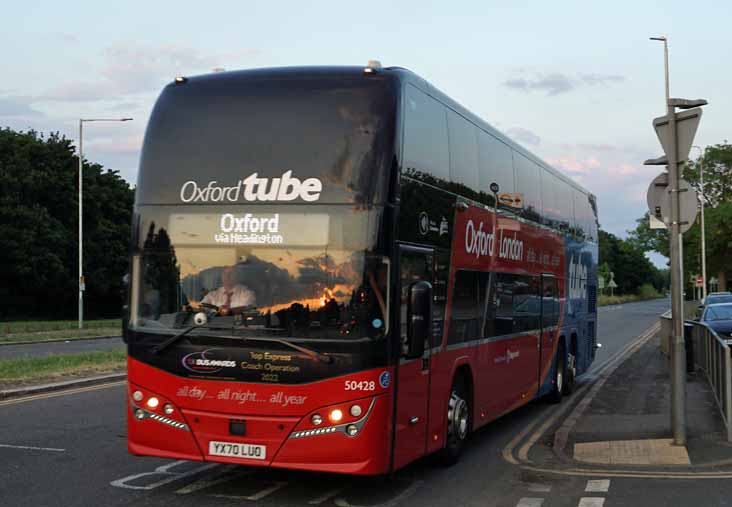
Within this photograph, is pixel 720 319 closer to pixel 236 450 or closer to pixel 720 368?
pixel 720 368

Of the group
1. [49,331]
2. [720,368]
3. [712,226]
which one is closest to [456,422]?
[720,368]

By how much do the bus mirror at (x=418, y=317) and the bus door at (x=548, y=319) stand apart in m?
7.12

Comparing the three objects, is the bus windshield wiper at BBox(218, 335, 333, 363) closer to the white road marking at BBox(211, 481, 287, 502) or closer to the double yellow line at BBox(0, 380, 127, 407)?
the white road marking at BBox(211, 481, 287, 502)

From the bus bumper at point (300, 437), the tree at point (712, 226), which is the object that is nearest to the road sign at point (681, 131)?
the bus bumper at point (300, 437)

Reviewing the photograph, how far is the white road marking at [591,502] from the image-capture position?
837 centimetres

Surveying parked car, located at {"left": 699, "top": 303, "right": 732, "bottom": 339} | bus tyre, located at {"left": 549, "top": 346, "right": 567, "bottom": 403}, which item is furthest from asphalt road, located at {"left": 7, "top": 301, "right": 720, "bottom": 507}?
parked car, located at {"left": 699, "top": 303, "right": 732, "bottom": 339}

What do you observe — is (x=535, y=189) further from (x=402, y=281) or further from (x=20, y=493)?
(x=20, y=493)

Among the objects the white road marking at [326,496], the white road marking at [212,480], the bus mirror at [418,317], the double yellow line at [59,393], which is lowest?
Result: the white road marking at [326,496]

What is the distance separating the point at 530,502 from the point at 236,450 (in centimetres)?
262

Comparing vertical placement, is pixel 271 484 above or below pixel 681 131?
below

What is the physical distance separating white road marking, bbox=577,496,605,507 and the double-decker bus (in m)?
1.51

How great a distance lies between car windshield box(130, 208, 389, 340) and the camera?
7957mm

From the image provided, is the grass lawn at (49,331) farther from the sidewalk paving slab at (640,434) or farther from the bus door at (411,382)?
the bus door at (411,382)

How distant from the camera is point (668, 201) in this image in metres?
11.5
